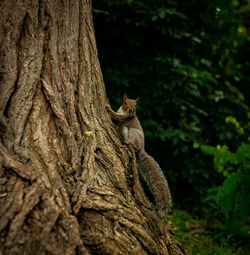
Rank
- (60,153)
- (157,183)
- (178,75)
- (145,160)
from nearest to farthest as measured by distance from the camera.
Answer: (60,153) → (157,183) → (145,160) → (178,75)

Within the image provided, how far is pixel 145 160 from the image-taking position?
9.66 ft

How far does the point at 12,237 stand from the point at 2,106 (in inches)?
33.7

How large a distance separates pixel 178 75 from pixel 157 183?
7.21 feet

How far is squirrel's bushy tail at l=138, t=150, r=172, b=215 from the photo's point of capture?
244cm

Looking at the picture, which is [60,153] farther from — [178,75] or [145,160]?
[178,75]

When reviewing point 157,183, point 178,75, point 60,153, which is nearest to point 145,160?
point 157,183

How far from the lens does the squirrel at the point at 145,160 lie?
2.47 metres

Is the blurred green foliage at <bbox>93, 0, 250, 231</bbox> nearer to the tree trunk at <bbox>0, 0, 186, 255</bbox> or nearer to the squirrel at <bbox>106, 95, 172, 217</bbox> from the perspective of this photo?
the squirrel at <bbox>106, 95, 172, 217</bbox>

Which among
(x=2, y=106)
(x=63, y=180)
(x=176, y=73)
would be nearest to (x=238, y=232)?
(x=176, y=73)

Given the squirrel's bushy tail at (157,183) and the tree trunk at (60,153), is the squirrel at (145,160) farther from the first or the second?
the tree trunk at (60,153)

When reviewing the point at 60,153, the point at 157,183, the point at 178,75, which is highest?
the point at 178,75

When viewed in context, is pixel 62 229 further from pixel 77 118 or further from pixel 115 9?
pixel 115 9

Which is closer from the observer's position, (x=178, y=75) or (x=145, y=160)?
(x=145, y=160)

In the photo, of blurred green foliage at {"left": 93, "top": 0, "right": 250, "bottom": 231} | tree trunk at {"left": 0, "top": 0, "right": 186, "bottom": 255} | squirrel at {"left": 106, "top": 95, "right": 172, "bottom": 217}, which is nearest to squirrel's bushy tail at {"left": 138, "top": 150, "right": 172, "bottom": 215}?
squirrel at {"left": 106, "top": 95, "right": 172, "bottom": 217}
